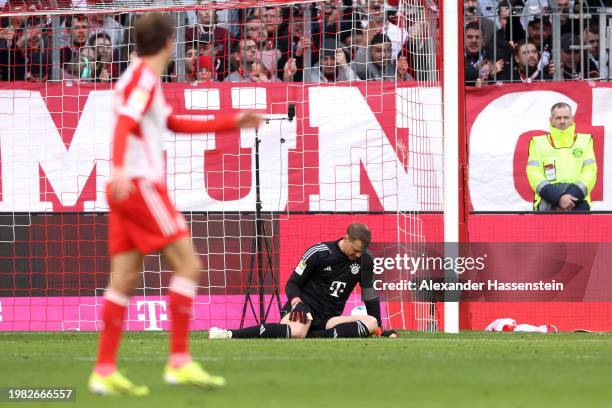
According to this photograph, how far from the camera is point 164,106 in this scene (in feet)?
23.1

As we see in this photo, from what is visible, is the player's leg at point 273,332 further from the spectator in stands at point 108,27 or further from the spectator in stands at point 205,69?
the spectator in stands at point 108,27

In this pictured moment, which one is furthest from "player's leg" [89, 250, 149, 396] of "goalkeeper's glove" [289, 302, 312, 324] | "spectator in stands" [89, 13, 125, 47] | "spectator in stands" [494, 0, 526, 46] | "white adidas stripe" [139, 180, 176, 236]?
"spectator in stands" [494, 0, 526, 46]

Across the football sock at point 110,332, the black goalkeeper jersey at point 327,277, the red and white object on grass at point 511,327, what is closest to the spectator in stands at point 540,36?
the red and white object on grass at point 511,327

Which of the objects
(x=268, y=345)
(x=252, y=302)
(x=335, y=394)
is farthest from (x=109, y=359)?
(x=252, y=302)

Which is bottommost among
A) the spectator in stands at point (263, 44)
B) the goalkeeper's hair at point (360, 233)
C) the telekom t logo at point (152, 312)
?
the telekom t logo at point (152, 312)

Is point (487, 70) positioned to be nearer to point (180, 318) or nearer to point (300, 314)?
point (300, 314)

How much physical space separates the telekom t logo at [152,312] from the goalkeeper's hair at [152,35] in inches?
405

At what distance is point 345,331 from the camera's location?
13250mm

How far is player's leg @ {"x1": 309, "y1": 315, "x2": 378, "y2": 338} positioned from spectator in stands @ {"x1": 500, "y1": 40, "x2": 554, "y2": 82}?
5.87 metres

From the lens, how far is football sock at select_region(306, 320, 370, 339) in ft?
43.4

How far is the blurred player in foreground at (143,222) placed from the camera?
669 cm

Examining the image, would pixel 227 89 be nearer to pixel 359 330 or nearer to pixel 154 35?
pixel 359 330

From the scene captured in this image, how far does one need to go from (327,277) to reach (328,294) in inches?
8.2

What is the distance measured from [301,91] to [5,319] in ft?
17.2
